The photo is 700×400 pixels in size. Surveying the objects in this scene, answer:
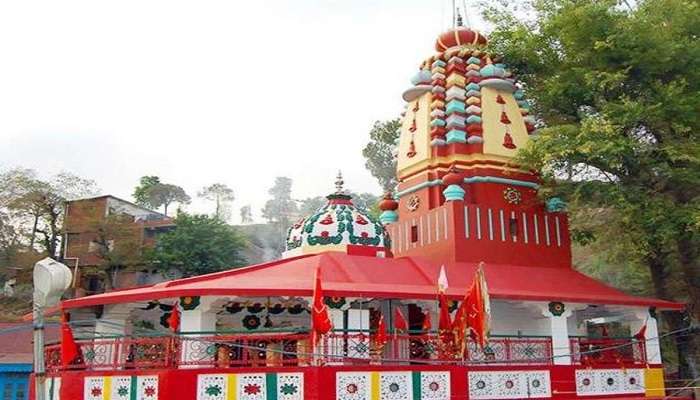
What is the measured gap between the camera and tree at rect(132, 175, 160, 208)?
6419 centimetres

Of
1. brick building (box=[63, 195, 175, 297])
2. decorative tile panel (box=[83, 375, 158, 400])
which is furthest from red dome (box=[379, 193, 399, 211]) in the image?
brick building (box=[63, 195, 175, 297])

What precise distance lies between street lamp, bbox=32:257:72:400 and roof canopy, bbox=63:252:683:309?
15.6ft

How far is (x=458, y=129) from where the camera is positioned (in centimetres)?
1733

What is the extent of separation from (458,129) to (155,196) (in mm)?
53692

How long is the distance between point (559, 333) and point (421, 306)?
277cm

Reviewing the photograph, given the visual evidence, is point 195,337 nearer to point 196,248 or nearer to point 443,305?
point 443,305

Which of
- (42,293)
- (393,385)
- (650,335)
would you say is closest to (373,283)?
(393,385)

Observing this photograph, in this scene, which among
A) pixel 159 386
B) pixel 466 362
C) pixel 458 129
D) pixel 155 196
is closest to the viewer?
pixel 159 386

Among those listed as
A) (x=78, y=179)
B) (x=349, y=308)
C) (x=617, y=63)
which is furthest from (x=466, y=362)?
(x=78, y=179)

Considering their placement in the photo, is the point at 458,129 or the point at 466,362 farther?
the point at 458,129

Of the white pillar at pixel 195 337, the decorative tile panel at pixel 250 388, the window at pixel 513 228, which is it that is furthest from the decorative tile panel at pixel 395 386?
the window at pixel 513 228

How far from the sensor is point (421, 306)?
14539 millimetres

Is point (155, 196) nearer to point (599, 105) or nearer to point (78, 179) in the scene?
point (78, 179)

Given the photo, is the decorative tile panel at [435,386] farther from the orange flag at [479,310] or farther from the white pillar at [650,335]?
the white pillar at [650,335]
